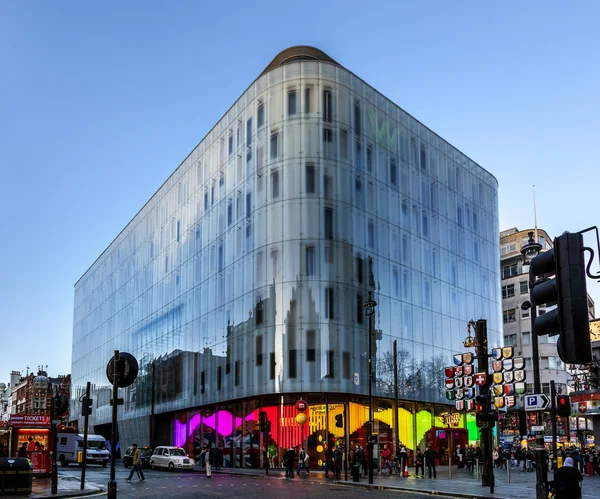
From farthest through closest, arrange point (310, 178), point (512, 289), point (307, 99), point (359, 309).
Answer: point (512, 289) < point (307, 99) < point (310, 178) < point (359, 309)

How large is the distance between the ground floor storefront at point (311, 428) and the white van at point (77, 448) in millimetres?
8784

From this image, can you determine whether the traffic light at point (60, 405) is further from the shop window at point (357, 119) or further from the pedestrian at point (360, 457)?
the shop window at point (357, 119)

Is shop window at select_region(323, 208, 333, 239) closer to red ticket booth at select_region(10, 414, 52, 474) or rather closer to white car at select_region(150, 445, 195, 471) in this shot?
white car at select_region(150, 445, 195, 471)

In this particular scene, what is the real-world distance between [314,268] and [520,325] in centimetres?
7171

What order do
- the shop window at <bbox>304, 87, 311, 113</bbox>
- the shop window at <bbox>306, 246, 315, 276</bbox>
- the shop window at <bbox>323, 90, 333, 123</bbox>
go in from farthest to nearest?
1. the shop window at <bbox>323, 90, 333, 123</bbox>
2. the shop window at <bbox>304, 87, 311, 113</bbox>
3. the shop window at <bbox>306, 246, 315, 276</bbox>

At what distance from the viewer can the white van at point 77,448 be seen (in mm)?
54406

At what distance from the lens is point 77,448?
183 feet

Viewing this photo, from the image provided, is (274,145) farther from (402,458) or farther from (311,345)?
(402,458)

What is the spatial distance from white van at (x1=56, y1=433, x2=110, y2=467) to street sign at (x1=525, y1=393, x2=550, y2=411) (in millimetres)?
41455

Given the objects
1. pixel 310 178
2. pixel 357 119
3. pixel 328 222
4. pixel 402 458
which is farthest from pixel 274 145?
pixel 402 458

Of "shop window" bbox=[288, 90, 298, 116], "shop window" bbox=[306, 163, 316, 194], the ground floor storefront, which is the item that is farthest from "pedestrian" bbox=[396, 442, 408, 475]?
"shop window" bbox=[288, 90, 298, 116]

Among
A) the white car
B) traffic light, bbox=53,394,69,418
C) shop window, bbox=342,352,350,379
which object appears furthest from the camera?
shop window, bbox=342,352,350,379

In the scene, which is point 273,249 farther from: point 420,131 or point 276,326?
point 420,131

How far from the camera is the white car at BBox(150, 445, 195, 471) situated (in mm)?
48406
